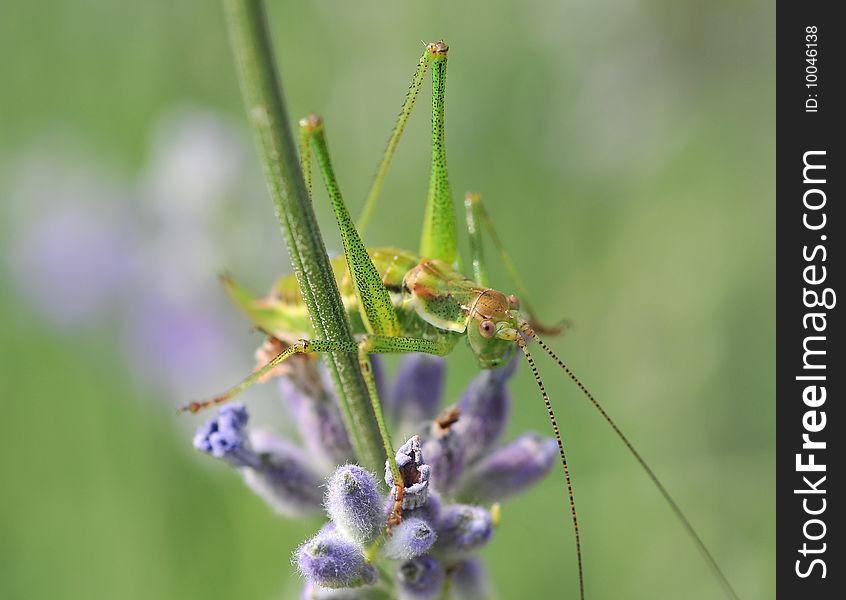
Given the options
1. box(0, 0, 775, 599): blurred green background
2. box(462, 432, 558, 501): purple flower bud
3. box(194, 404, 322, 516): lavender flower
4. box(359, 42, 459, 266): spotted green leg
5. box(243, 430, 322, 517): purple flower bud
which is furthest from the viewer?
box(0, 0, 775, 599): blurred green background

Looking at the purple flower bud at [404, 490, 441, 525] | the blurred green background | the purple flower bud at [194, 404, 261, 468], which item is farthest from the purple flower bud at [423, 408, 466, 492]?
the blurred green background

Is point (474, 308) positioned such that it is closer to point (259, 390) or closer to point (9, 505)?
point (259, 390)

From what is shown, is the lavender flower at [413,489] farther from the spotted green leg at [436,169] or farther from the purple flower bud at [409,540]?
the spotted green leg at [436,169]

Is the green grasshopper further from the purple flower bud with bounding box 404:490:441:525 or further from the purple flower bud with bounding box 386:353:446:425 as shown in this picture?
the purple flower bud with bounding box 404:490:441:525

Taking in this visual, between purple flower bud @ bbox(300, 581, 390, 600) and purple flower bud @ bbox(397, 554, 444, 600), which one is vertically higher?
purple flower bud @ bbox(397, 554, 444, 600)

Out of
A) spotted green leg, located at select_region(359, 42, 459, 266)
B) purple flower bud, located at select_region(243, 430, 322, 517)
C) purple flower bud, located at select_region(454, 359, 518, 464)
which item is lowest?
purple flower bud, located at select_region(243, 430, 322, 517)
